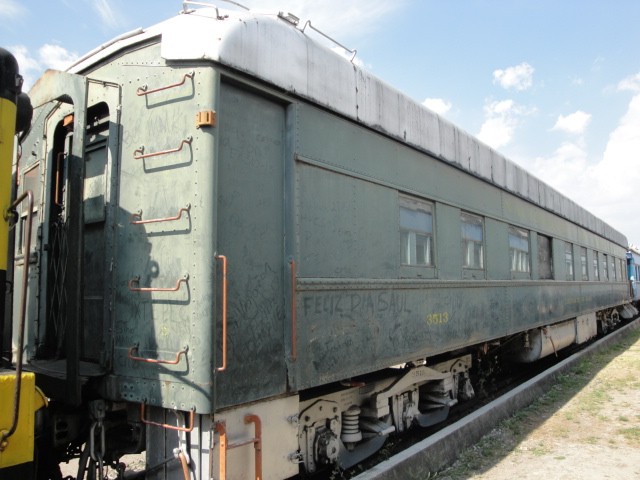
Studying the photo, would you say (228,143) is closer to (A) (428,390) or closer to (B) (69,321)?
(B) (69,321)

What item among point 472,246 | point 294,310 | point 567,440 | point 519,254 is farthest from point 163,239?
point 519,254

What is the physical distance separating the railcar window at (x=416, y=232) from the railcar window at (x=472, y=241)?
36.3 inches

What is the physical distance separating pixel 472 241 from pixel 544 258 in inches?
160

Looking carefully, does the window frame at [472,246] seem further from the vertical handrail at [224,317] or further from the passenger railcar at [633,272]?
the passenger railcar at [633,272]

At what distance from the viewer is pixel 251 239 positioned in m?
3.46

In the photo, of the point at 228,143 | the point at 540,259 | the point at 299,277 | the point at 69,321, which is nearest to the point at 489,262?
the point at 540,259

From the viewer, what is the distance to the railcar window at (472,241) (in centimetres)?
634

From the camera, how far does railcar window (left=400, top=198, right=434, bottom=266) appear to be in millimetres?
5090

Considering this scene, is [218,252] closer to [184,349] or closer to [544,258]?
[184,349]

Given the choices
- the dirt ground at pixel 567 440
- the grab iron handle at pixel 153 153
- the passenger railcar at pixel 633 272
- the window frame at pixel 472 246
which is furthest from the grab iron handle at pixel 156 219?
the passenger railcar at pixel 633 272

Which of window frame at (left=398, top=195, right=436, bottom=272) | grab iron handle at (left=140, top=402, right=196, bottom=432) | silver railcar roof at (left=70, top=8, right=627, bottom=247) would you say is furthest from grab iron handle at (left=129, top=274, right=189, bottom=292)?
window frame at (left=398, top=195, right=436, bottom=272)

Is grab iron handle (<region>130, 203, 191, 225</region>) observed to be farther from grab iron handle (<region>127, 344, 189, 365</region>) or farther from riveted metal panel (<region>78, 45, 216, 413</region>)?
grab iron handle (<region>127, 344, 189, 365</region>)

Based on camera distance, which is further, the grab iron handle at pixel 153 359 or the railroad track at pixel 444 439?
the railroad track at pixel 444 439

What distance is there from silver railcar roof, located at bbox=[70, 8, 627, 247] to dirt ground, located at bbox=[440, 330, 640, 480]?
310 cm
